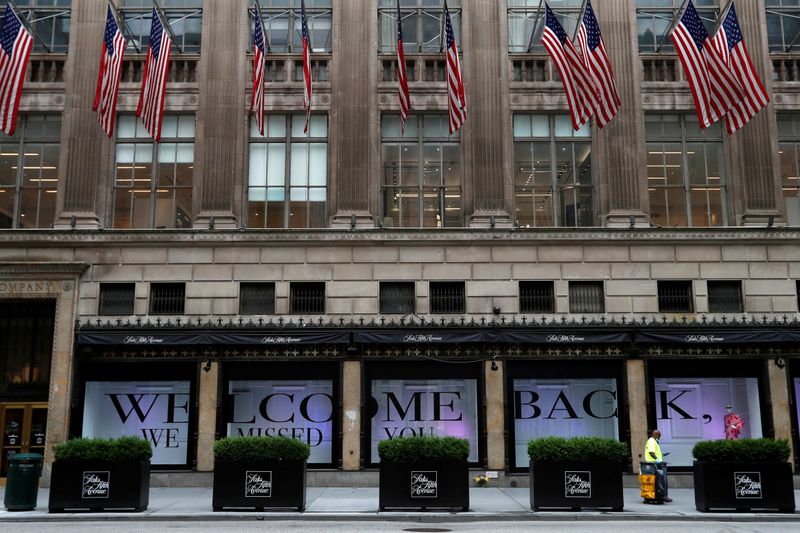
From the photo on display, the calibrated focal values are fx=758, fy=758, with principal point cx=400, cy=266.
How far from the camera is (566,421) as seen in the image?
940 inches

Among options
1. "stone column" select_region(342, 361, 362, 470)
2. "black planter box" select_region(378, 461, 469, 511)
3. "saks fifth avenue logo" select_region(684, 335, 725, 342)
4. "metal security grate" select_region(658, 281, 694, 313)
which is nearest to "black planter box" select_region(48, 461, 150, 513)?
"black planter box" select_region(378, 461, 469, 511)

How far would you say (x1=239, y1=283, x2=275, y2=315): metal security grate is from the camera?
80.3ft

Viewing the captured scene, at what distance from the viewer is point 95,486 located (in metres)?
17.1

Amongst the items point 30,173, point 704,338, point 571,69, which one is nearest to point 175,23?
point 30,173

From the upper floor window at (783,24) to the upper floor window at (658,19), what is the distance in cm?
194

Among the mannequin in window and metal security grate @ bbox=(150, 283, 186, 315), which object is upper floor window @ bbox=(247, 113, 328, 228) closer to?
metal security grate @ bbox=(150, 283, 186, 315)

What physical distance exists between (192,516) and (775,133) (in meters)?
21.5

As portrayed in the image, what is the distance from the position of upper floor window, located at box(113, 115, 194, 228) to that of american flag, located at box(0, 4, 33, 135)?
4.05 m

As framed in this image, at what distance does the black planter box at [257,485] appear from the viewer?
17.1m

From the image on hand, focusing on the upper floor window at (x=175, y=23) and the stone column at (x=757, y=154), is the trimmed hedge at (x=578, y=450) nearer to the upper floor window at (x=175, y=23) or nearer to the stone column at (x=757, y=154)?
the stone column at (x=757, y=154)

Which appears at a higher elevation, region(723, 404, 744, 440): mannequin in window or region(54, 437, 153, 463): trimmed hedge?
region(723, 404, 744, 440): mannequin in window

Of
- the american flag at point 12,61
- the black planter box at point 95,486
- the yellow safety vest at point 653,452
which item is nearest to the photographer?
the black planter box at point 95,486

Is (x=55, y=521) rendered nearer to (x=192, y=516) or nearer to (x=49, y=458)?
(x=192, y=516)

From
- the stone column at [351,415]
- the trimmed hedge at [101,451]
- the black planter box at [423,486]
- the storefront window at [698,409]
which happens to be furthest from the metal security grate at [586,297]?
the trimmed hedge at [101,451]
